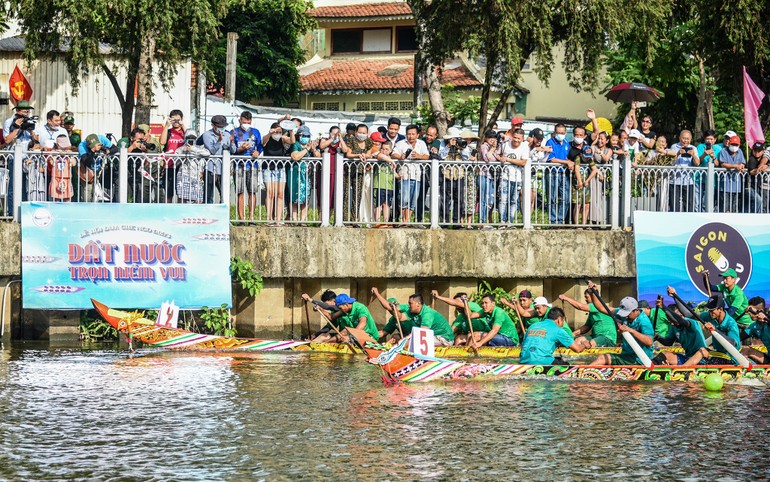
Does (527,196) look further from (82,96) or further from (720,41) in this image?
(82,96)

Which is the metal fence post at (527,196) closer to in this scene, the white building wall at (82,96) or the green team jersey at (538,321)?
the green team jersey at (538,321)

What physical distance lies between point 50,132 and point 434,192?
626 cm

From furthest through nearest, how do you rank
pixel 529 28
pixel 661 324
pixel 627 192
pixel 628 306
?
pixel 529 28, pixel 627 192, pixel 661 324, pixel 628 306

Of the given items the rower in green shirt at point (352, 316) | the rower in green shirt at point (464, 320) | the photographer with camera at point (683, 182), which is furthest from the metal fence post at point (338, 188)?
the photographer with camera at point (683, 182)

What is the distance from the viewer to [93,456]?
1244 centimetres

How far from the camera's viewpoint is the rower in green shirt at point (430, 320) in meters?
20.2

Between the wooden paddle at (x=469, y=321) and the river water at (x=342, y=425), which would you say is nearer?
the river water at (x=342, y=425)

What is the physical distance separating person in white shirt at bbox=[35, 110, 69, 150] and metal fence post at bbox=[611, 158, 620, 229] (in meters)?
9.10

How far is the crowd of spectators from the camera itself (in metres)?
20.5

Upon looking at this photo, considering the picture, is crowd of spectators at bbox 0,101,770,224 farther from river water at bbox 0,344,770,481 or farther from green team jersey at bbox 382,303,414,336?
river water at bbox 0,344,770,481

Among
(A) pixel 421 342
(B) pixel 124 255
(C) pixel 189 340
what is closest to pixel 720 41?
(A) pixel 421 342

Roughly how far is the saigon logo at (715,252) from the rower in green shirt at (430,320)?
4535 millimetres

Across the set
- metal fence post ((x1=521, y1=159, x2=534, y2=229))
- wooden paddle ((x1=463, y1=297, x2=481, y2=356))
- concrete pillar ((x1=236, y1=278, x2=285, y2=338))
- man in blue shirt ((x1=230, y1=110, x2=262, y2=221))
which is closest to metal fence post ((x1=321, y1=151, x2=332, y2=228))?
man in blue shirt ((x1=230, y1=110, x2=262, y2=221))

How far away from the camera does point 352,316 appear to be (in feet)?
67.2
